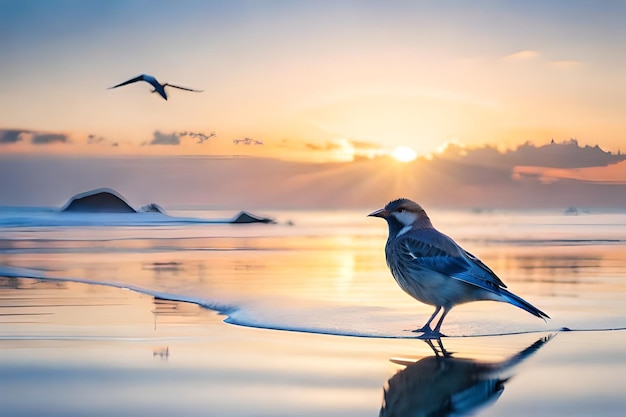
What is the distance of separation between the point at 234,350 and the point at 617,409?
2.53 meters

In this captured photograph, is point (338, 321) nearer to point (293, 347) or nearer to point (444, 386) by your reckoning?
point (293, 347)

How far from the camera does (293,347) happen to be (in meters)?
5.89

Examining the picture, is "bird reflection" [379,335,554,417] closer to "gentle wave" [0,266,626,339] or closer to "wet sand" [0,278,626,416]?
"wet sand" [0,278,626,416]

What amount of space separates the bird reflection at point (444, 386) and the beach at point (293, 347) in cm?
1

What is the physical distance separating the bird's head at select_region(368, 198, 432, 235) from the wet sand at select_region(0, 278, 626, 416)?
121 cm

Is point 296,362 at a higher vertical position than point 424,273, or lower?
lower

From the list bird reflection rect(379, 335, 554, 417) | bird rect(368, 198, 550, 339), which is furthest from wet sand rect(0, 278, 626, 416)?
bird rect(368, 198, 550, 339)

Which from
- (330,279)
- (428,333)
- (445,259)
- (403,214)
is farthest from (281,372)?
(330,279)

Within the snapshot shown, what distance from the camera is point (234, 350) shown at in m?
5.80

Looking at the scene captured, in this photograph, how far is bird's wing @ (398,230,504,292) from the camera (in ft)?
21.7

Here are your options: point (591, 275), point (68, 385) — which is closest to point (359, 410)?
point (68, 385)

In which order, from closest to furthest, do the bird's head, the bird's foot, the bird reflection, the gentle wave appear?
the bird reflection < the bird's foot < the gentle wave < the bird's head

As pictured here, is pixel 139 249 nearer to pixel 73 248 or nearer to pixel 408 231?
pixel 73 248

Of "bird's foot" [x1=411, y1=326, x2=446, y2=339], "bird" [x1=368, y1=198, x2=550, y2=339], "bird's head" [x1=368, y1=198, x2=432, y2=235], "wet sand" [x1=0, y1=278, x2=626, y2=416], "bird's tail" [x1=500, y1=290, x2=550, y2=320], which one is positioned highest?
"bird's head" [x1=368, y1=198, x2=432, y2=235]
